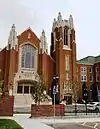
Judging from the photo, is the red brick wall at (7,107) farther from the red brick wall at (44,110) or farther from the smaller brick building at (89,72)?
the smaller brick building at (89,72)

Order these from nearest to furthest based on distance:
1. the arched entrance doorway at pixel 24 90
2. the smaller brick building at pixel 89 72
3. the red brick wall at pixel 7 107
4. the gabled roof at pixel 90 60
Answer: the red brick wall at pixel 7 107 → the arched entrance doorway at pixel 24 90 → the smaller brick building at pixel 89 72 → the gabled roof at pixel 90 60

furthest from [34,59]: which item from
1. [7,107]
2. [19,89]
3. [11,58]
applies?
[7,107]

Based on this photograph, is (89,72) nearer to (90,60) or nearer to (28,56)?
(90,60)

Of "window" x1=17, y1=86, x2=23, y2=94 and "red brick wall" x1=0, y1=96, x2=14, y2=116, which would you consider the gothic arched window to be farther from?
"red brick wall" x1=0, y1=96, x2=14, y2=116

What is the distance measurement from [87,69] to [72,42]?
37.4 ft

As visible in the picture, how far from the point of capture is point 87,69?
61656mm

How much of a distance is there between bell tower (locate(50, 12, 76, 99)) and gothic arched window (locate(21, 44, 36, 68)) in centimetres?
585

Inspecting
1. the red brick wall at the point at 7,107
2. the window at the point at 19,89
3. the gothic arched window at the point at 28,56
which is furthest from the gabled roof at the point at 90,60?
the red brick wall at the point at 7,107

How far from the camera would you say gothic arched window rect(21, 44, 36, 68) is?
49.4m

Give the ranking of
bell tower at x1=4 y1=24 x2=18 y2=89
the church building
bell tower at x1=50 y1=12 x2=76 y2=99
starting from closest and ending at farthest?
1. bell tower at x1=4 y1=24 x2=18 y2=89
2. the church building
3. bell tower at x1=50 y1=12 x2=76 y2=99

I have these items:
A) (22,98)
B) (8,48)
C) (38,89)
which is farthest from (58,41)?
(38,89)

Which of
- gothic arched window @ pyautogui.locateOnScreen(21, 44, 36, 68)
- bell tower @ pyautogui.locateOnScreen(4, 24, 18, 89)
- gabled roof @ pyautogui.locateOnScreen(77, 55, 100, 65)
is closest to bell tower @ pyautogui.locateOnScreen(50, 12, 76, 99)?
gothic arched window @ pyautogui.locateOnScreen(21, 44, 36, 68)

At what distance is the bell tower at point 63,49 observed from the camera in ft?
168

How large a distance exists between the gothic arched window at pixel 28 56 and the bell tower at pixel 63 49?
19.2 feet
